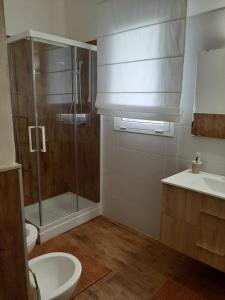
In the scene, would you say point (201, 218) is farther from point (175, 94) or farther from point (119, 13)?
point (119, 13)

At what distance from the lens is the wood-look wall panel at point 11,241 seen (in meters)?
0.90

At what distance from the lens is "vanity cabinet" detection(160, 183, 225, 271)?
1575mm

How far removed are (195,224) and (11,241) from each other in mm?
1250

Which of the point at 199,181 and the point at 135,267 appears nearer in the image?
the point at 199,181

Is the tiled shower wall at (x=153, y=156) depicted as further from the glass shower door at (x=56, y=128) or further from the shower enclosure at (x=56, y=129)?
the glass shower door at (x=56, y=128)

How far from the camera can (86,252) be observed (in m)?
2.33

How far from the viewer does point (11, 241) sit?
94cm

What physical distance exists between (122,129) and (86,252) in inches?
51.9

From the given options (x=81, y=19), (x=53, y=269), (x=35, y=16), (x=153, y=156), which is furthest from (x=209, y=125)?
(x=35, y=16)

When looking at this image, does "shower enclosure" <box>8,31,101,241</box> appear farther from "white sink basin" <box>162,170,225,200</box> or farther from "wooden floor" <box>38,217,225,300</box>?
"white sink basin" <box>162,170,225,200</box>

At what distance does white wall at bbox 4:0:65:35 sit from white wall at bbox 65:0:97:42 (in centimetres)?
11

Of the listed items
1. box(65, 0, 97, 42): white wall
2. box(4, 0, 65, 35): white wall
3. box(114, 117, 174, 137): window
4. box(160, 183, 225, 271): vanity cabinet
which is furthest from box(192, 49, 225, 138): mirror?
box(4, 0, 65, 35): white wall

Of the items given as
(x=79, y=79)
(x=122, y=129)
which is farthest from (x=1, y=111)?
(x=79, y=79)

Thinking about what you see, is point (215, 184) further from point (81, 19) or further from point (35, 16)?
point (35, 16)
